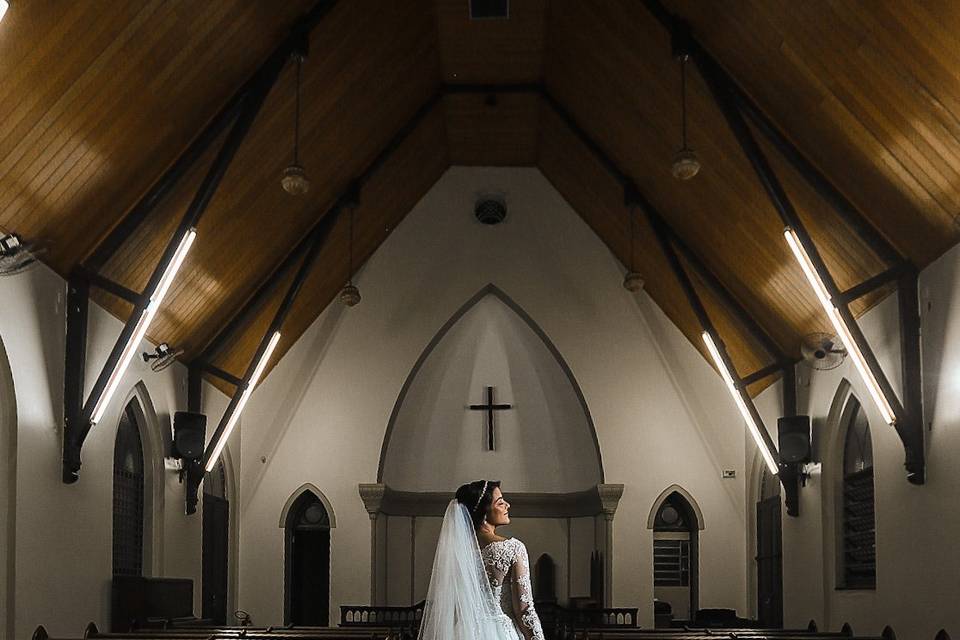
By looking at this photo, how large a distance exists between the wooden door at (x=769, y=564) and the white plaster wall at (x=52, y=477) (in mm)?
7464

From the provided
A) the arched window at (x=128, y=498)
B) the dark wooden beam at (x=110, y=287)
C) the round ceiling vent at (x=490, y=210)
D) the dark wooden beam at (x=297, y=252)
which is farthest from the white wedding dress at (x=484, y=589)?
the round ceiling vent at (x=490, y=210)

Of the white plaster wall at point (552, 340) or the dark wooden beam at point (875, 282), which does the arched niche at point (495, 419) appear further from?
the dark wooden beam at point (875, 282)

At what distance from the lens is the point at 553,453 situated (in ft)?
56.7

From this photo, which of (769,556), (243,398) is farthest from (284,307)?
(769,556)

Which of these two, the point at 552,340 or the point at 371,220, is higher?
the point at 371,220

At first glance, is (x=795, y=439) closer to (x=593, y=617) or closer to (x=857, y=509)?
(x=857, y=509)

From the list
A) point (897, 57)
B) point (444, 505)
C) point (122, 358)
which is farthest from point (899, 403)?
point (444, 505)

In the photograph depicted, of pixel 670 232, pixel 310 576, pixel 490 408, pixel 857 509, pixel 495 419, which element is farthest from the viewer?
pixel 495 419

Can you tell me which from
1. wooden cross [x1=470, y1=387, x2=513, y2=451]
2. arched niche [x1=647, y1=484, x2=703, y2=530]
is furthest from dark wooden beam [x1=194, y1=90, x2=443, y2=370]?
arched niche [x1=647, y1=484, x2=703, y2=530]

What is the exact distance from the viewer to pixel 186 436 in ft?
43.2

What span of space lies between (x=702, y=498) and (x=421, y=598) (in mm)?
3974

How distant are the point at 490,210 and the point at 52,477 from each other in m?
7.90

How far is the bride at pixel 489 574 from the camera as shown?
6211 mm

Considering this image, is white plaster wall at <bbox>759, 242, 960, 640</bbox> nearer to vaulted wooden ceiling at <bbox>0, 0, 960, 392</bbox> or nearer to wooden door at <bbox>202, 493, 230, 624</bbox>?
vaulted wooden ceiling at <bbox>0, 0, 960, 392</bbox>
